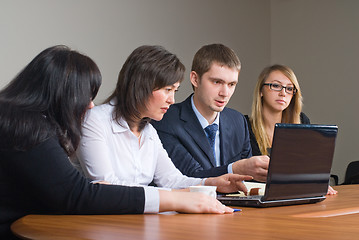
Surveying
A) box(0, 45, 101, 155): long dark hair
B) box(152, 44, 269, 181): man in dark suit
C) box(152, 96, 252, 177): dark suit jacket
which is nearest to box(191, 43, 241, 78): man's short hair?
box(152, 44, 269, 181): man in dark suit

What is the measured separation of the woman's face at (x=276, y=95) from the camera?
3906 millimetres

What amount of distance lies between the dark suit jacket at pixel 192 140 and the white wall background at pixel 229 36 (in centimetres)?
195

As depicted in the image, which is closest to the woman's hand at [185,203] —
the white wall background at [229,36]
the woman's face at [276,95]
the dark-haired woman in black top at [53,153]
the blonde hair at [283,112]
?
the dark-haired woman in black top at [53,153]

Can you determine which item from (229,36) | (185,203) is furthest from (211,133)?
(229,36)

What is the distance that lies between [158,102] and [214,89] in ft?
2.79

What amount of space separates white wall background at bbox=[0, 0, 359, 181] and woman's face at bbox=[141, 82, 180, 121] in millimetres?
2344

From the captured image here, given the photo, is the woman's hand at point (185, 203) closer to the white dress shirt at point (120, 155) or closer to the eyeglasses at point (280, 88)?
the white dress shirt at point (120, 155)

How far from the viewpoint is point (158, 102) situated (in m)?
2.38

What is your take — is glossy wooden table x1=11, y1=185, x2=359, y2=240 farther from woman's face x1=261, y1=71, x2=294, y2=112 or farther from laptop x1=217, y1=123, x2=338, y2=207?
woman's face x1=261, y1=71, x2=294, y2=112

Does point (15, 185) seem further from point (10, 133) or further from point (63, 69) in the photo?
point (63, 69)

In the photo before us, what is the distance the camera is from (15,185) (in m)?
1.55

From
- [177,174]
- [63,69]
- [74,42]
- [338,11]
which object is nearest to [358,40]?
[338,11]

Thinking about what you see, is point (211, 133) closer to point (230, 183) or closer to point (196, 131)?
point (196, 131)

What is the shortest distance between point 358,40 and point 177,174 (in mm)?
4368
